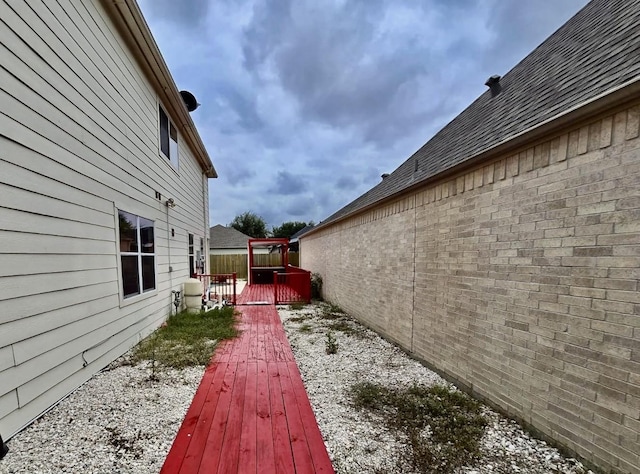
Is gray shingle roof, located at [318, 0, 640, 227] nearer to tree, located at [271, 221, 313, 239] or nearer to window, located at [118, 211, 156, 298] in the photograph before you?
window, located at [118, 211, 156, 298]

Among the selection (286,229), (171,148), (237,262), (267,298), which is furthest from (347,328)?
(286,229)

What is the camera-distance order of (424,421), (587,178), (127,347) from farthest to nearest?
(127,347)
(424,421)
(587,178)

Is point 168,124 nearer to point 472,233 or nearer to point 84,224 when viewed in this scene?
point 84,224

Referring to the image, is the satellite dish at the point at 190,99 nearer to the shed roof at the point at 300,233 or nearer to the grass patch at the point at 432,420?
the shed roof at the point at 300,233

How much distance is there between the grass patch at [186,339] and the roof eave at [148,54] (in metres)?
5.04

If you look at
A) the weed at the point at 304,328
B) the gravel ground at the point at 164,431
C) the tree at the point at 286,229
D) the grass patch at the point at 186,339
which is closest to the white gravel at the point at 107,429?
the gravel ground at the point at 164,431

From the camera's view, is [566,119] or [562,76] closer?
[566,119]

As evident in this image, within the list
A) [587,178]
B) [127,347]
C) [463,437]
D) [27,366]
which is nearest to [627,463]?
[463,437]

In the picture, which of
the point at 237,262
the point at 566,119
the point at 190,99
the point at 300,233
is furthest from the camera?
the point at 237,262

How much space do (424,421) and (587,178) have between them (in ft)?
8.19

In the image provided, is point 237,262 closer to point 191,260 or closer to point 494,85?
point 191,260

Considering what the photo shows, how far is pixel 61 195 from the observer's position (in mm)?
3113

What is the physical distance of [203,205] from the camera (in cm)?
1140

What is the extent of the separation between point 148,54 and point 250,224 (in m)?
43.9
